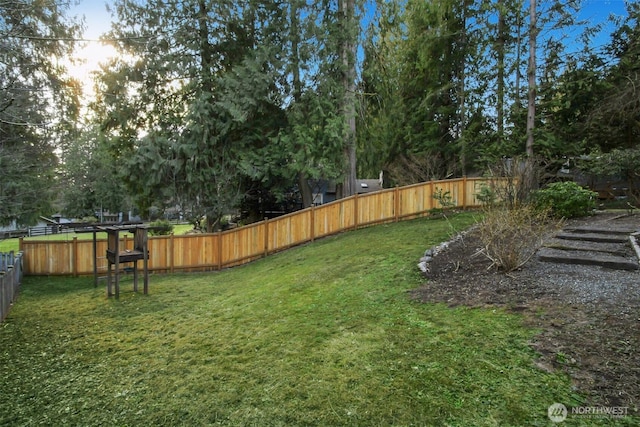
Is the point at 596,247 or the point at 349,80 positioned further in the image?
the point at 349,80

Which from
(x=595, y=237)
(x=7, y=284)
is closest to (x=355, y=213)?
(x=595, y=237)

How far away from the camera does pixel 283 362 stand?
3.45m

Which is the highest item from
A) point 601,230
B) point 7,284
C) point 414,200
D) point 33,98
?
point 33,98

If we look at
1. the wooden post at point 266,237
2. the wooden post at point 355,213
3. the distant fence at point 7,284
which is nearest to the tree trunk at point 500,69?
the wooden post at point 355,213

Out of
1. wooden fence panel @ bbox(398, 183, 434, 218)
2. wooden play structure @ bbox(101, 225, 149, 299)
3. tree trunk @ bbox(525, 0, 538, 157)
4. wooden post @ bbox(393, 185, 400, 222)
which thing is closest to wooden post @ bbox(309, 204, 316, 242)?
wooden post @ bbox(393, 185, 400, 222)

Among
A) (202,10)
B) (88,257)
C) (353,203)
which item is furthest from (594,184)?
(88,257)

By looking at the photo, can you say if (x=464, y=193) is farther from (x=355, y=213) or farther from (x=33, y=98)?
(x=33, y=98)

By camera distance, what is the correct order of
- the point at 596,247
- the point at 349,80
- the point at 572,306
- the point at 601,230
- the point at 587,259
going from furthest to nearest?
the point at 349,80 → the point at 601,230 → the point at 596,247 → the point at 587,259 → the point at 572,306

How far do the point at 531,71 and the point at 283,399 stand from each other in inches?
532

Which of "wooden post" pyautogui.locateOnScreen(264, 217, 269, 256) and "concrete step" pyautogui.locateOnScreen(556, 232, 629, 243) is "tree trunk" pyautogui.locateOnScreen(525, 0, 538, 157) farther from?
"wooden post" pyautogui.locateOnScreen(264, 217, 269, 256)

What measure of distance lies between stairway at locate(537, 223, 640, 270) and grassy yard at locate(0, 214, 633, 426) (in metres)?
2.33

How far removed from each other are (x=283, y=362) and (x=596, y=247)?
5.60m

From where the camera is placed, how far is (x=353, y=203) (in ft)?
35.7

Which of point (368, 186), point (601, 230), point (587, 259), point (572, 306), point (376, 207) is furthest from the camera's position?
point (368, 186)
